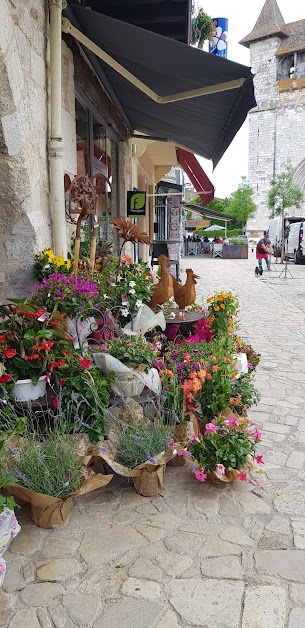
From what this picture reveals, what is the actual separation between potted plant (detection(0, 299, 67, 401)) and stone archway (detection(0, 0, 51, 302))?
1.66 ft

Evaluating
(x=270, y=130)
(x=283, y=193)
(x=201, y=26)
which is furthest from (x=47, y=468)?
(x=270, y=130)

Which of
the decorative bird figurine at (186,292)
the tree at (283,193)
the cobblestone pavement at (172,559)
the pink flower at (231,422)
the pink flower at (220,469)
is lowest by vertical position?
the cobblestone pavement at (172,559)

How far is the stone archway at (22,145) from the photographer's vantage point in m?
2.69

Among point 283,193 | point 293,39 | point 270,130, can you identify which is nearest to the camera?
point 283,193

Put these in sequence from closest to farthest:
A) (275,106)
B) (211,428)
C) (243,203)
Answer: (211,428) → (275,106) → (243,203)

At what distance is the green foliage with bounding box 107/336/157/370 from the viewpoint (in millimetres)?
2994

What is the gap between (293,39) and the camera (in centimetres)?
3581

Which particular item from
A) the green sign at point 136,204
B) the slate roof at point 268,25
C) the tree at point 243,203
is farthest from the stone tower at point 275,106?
the green sign at point 136,204

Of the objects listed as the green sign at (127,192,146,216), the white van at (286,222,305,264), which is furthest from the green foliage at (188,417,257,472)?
the white van at (286,222,305,264)

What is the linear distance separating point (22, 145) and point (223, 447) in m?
2.12

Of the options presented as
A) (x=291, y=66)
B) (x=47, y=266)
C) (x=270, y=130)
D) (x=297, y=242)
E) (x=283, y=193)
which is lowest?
(x=47, y=266)

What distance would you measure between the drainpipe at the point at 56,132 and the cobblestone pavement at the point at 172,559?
6.03 ft

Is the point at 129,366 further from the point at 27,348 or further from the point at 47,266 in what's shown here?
the point at 47,266

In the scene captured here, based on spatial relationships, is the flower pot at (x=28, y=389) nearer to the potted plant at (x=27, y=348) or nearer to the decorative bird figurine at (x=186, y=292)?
the potted plant at (x=27, y=348)
